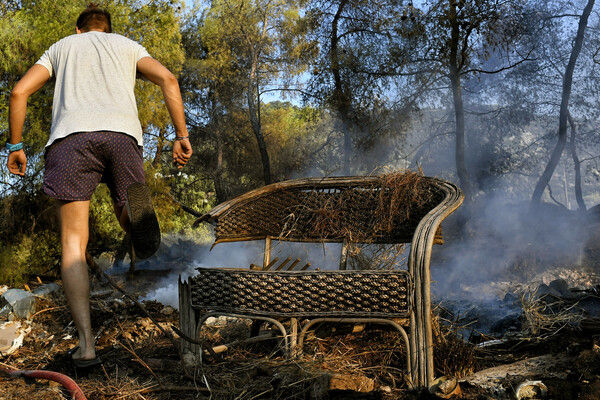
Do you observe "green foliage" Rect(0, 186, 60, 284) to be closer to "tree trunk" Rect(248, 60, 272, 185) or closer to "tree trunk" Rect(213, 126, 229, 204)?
"tree trunk" Rect(248, 60, 272, 185)

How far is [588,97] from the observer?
29.7ft

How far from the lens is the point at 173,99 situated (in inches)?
106

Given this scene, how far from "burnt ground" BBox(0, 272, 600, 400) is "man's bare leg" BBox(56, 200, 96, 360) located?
164 mm

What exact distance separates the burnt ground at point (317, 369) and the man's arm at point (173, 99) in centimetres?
88

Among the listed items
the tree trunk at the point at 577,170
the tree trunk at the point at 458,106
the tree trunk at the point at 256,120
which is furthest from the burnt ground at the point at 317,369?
the tree trunk at the point at 256,120

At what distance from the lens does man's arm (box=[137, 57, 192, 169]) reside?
8.77 ft

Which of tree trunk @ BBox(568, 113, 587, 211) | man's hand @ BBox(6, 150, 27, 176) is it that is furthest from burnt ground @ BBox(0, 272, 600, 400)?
tree trunk @ BBox(568, 113, 587, 211)

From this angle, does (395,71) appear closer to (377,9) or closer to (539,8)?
(377,9)

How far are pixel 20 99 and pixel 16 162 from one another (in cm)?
36

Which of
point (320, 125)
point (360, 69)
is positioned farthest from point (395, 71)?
point (320, 125)

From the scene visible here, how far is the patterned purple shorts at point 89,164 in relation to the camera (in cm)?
249

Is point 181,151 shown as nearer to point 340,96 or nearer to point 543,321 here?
point 543,321

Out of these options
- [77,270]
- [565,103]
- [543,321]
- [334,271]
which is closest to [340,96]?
[565,103]

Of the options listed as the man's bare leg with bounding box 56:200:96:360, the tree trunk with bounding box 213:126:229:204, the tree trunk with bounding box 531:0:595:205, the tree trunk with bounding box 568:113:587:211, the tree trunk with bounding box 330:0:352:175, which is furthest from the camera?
the tree trunk with bounding box 213:126:229:204
